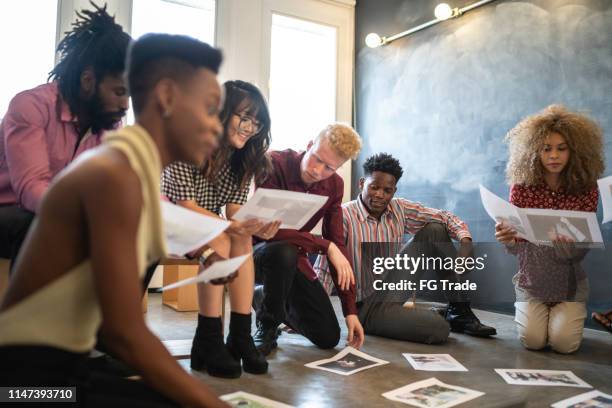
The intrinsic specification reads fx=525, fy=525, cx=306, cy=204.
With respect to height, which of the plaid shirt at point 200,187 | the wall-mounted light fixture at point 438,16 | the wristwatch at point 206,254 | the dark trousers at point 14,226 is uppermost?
the wall-mounted light fixture at point 438,16

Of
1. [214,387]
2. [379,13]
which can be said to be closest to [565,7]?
[379,13]

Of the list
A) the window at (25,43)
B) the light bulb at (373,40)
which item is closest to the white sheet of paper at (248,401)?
the window at (25,43)

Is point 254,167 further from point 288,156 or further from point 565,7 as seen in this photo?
point 565,7

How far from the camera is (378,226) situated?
2.45 metres

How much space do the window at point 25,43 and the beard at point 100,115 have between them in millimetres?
1933

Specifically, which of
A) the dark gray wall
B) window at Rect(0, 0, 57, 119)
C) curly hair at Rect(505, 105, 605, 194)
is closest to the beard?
curly hair at Rect(505, 105, 605, 194)

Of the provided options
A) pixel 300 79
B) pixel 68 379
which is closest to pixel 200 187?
pixel 68 379

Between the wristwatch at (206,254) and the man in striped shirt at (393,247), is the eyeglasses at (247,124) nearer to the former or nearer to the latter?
the wristwatch at (206,254)

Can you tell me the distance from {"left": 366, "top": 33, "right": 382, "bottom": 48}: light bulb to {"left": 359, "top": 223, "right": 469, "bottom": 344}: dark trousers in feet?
6.90

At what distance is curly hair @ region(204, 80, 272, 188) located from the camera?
5.22 ft

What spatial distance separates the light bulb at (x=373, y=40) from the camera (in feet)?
13.4

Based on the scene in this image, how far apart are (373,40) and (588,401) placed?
322cm

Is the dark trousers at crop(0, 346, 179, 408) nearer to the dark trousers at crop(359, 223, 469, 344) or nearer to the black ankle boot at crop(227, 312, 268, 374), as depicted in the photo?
the black ankle boot at crop(227, 312, 268, 374)

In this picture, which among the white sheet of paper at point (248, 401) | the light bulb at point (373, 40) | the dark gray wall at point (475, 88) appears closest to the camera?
the white sheet of paper at point (248, 401)
